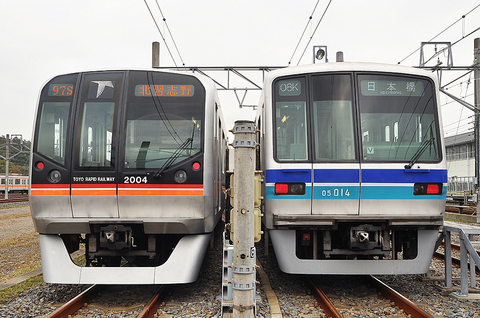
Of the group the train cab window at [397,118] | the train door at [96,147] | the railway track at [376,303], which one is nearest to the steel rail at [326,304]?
the railway track at [376,303]

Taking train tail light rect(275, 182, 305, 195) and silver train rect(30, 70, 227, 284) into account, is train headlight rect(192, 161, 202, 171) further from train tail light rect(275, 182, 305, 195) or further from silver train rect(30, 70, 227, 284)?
train tail light rect(275, 182, 305, 195)

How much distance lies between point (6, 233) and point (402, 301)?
11.9 m

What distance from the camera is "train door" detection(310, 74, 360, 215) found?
189 inches

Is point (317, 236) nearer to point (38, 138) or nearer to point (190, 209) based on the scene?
point (190, 209)

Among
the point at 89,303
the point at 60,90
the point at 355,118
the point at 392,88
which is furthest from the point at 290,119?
the point at 89,303

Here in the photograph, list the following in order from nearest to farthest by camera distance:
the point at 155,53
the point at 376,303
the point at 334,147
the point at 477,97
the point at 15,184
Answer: the point at 376,303 → the point at 334,147 → the point at 477,97 → the point at 155,53 → the point at 15,184

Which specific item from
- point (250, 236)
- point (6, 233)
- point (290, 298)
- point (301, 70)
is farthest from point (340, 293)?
point (6, 233)

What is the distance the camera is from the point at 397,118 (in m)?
4.96

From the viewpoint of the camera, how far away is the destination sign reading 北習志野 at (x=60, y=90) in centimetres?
488

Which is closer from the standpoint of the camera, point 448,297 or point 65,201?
point 65,201

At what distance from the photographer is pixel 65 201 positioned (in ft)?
15.2

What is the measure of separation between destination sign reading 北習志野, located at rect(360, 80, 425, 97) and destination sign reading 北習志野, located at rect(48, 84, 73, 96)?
11.9 feet

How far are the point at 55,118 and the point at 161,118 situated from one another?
51.0 inches

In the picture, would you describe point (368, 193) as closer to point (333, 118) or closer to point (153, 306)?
point (333, 118)
